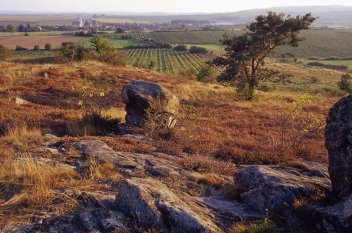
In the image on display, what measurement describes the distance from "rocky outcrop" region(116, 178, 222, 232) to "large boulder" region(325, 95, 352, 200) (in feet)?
7.95

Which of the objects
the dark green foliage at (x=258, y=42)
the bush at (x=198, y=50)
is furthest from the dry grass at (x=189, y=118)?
the bush at (x=198, y=50)

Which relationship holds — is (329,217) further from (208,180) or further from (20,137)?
(20,137)

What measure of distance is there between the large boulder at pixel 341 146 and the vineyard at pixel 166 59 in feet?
268

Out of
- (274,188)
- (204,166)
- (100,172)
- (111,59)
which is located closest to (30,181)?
(100,172)

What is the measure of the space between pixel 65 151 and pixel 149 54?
108973 millimetres

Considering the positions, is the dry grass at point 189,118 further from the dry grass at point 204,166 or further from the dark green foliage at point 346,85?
the dark green foliage at point 346,85

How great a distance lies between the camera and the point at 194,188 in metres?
8.95

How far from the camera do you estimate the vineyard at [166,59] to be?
310 ft

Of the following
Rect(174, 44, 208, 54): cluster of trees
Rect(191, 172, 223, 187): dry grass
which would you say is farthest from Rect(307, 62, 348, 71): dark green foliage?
Rect(191, 172, 223, 187): dry grass

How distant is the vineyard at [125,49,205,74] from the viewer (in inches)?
3718

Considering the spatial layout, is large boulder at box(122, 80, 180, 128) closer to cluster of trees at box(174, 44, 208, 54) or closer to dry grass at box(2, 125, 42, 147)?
dry grass at box(2, 125, 42, 147)

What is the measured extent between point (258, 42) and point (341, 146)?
30.8 m

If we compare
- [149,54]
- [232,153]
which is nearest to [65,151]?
[232,153]

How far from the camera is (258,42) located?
37156 millimetres
